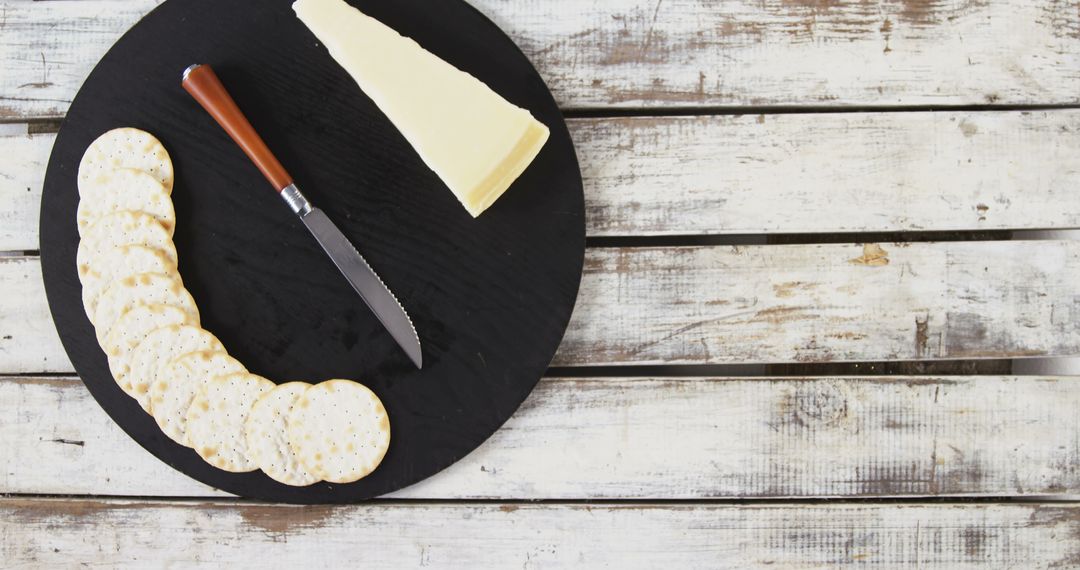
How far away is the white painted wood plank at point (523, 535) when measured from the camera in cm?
89

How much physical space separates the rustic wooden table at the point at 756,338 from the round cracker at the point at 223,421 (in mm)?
106

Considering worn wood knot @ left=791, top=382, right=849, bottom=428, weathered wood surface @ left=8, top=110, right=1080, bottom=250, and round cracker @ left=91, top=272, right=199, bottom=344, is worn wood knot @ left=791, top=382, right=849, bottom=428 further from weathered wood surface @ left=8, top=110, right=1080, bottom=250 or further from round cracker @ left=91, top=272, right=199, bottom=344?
round cracker @ left=91, top=272, right=199, bottom=344

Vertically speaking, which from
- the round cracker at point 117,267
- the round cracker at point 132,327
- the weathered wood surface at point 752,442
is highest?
the round cracker at point 117,267

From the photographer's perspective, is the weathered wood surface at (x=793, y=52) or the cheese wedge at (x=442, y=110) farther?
the weathered wood surface at (x=793, y=52)

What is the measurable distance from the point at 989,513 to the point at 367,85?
876mm

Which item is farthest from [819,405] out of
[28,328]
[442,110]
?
[28,328]

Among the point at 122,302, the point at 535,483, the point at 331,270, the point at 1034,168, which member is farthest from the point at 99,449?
the point at 1034,168

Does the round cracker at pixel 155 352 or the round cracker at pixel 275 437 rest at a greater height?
the round cracker at pixel 155 352

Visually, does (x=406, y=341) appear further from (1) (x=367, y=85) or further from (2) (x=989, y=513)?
(2) (x=989, y=513)

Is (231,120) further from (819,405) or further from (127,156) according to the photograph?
(819,405)

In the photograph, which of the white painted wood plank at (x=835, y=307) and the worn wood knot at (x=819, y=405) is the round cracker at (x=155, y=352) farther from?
the worn wood knot at (x=819, y=405)

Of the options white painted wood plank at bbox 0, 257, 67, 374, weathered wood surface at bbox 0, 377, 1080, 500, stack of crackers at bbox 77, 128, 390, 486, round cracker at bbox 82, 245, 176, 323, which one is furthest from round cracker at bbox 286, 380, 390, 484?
white painted wood plank at bbox 0, 257, 67, 374

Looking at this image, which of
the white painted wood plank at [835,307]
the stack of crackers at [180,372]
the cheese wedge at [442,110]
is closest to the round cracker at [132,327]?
the stack of crackers at [180,372]

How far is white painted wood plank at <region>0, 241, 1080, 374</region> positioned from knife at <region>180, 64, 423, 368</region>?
0.21 metres
